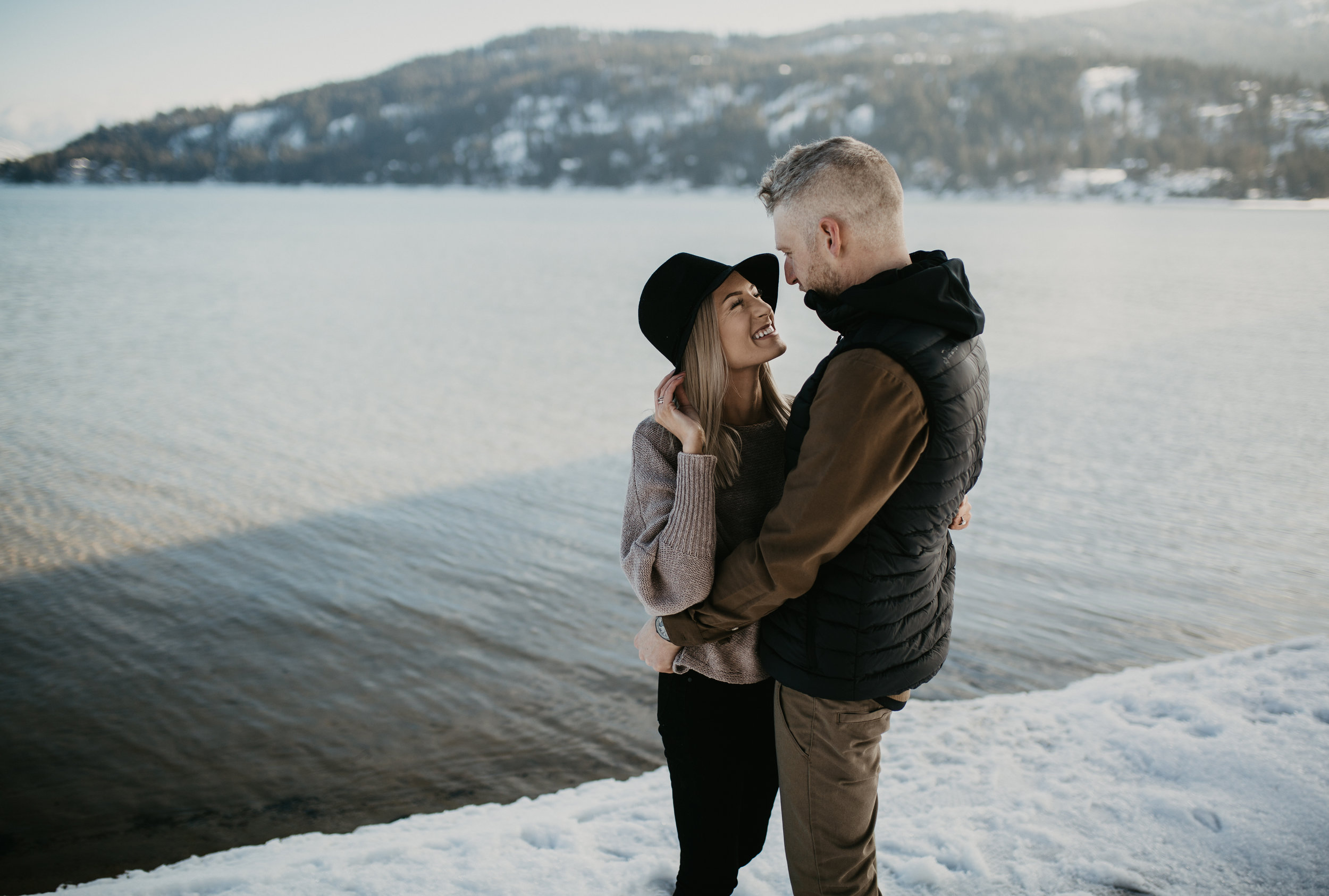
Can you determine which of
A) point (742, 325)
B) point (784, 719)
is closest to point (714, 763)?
point (784, 719)

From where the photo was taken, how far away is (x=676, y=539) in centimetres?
197

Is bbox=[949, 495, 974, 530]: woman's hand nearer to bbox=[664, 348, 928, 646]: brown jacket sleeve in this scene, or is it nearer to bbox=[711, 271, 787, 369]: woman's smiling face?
bbox=[664, 348, 928, 646]: brown jacket sleeve

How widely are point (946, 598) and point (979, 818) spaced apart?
151 cm

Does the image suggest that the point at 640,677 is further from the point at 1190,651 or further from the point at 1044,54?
the point at 1044,54

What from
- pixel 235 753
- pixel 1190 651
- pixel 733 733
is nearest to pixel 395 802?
pixel 235 753

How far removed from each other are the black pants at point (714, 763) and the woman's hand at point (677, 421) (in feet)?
2.07

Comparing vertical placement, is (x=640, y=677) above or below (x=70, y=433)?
below

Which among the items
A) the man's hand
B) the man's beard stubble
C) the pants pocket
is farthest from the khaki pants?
the man's beard stubble

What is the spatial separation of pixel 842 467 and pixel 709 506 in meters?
0.39

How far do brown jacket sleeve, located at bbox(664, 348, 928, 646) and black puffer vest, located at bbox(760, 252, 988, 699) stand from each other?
0.05m

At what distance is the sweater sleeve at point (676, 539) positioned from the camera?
197cm

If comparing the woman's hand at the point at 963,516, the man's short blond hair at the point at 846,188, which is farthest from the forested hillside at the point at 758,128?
the man's short blond hair at the point at 846,188

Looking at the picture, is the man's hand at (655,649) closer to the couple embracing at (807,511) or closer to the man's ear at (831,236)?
the couple embracing at (807,511)

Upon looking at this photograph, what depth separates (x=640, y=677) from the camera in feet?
17.5
